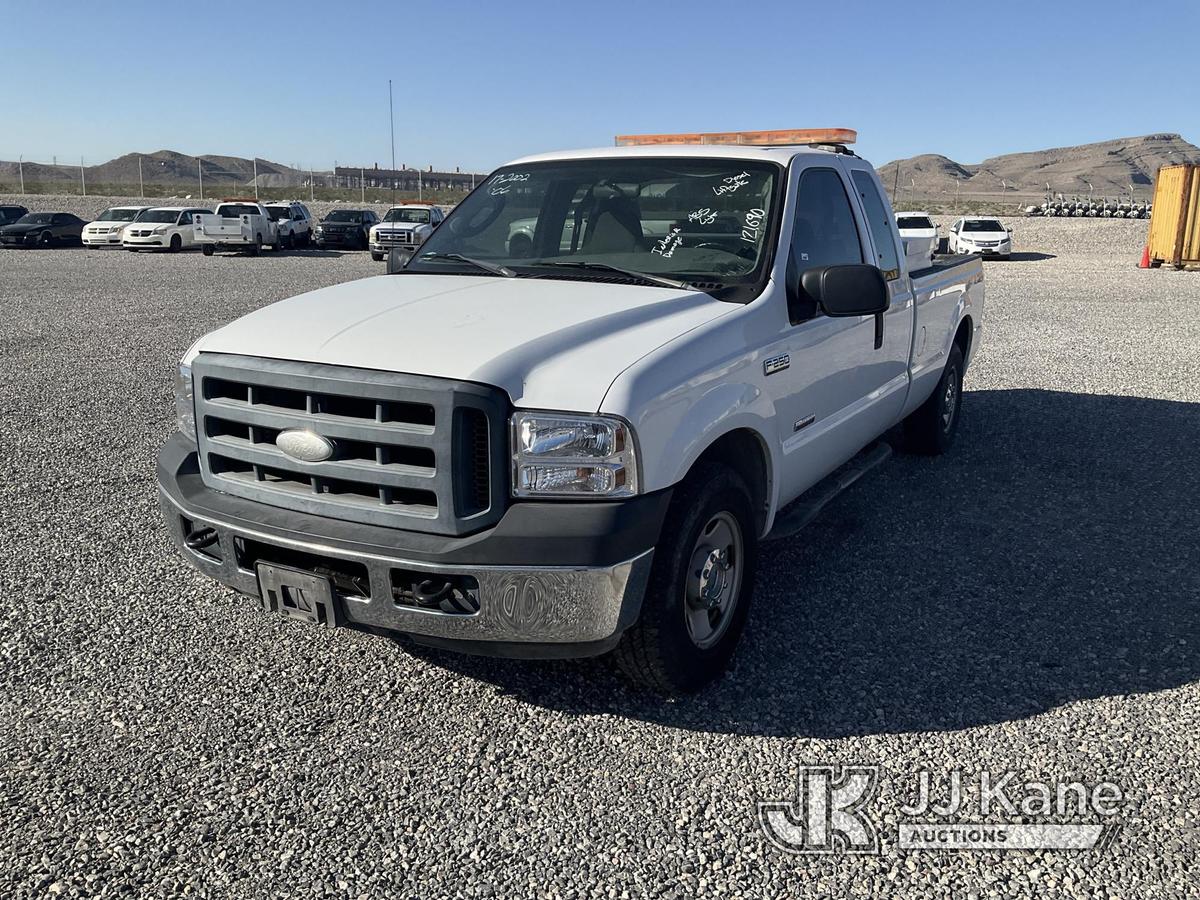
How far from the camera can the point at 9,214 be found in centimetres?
3272

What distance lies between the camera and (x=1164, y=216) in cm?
2766

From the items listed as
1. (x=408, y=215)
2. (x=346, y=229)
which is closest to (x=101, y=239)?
(x=346, y=229)

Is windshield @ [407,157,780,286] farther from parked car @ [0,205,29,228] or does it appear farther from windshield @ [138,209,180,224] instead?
parked car @ [0,205,29,228]

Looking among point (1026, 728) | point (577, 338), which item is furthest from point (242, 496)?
point (1026, 728)

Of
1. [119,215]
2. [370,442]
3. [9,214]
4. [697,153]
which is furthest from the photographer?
[119,215]

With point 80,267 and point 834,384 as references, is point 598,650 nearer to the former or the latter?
point 834,384

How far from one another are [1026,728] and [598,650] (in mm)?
1549

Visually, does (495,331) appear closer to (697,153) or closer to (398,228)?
(697,153)

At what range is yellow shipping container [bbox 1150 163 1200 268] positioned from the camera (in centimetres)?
2627

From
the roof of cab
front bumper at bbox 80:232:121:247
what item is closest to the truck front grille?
the roof of cab

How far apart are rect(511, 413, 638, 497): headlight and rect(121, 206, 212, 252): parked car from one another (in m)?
30.9

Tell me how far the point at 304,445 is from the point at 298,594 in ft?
1.57

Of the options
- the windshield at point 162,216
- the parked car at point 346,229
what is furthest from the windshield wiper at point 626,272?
the parked car at point 346,229

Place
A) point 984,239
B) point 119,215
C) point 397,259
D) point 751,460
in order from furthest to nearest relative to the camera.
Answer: point 119,215
point 984,239
point 397,259
point 751,460
